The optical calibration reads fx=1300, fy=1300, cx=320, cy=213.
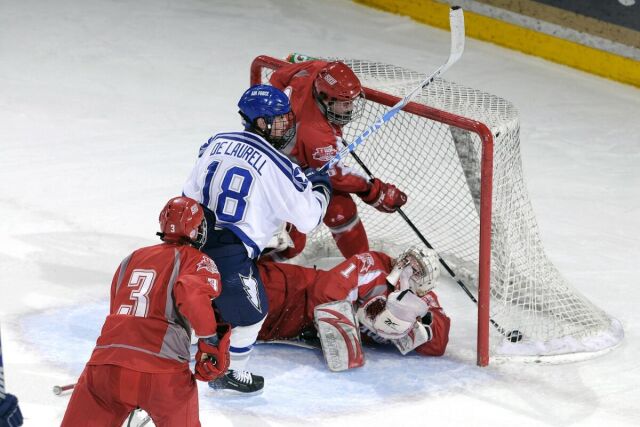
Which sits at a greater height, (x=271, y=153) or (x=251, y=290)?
(x=271, y=153)

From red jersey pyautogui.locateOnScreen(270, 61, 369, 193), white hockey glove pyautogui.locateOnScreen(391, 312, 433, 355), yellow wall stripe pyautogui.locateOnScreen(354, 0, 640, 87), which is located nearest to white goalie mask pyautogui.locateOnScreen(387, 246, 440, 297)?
white hockey glove pyautogui.locateOnScreen(391, 312, 433, 355)

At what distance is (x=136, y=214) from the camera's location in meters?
5.75

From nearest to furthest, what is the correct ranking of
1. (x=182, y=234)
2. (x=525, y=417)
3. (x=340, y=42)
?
1. (x=182, y=234)
2. (x=525, y=417)
3. (x=340, y=42)

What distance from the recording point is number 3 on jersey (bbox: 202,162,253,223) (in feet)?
13.5

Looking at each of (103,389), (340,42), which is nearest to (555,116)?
(340,42)

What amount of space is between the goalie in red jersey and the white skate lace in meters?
0.34

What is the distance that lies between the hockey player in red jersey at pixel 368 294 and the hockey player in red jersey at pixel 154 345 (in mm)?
980

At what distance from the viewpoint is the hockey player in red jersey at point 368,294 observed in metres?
4.41

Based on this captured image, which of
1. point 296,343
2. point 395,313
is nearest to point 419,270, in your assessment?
point 395,313

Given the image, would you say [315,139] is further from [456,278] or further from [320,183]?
[456,278]

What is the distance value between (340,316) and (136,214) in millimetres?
1607

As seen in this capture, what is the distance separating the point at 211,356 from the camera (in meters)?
3.59

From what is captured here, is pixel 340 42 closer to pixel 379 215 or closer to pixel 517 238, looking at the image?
pixel 379 215

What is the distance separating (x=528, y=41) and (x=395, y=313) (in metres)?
3.84
